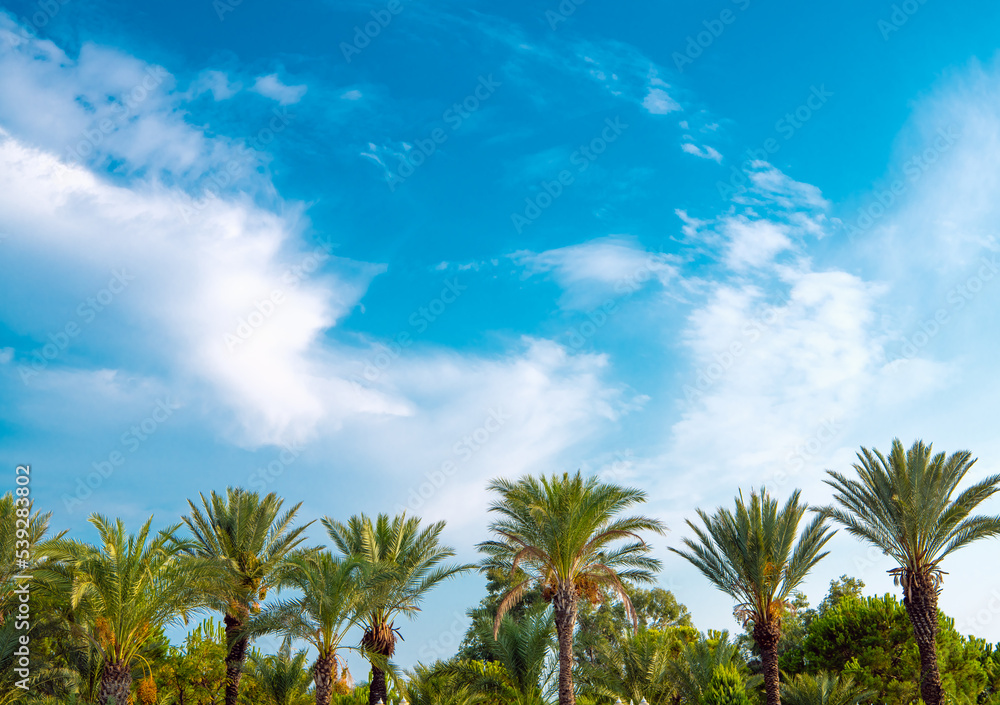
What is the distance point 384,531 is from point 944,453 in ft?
64.3

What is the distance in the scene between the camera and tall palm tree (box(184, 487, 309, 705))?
27281mm

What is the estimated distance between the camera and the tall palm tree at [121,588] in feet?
68.1

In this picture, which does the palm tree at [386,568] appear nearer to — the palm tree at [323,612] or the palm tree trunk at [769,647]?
the palm tree at [323,612]

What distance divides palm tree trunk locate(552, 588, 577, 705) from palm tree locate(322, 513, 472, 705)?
4.26m

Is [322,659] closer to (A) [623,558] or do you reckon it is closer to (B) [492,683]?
(B) [492,683]

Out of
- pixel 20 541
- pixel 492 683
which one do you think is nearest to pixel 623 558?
pixel 492 683

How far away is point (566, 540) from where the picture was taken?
2309cm

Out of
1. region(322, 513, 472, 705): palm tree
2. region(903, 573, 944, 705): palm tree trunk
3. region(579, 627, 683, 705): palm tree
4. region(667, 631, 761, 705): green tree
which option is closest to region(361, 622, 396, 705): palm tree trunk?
region(322, 513, 472, 705): palm tree

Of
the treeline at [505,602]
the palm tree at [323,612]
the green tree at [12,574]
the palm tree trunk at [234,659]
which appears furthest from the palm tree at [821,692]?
the green tree at [12,574]

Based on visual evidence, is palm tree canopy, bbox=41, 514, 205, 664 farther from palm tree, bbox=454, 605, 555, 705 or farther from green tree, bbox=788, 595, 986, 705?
green tree, bbox=788, 595, 986, 705

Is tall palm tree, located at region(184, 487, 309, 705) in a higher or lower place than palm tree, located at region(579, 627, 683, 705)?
higher

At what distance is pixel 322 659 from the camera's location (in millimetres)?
22969

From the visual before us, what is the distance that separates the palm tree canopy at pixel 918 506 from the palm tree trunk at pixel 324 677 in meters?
17.7

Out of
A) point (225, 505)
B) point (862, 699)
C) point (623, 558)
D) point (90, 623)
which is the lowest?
point (862, 699)
